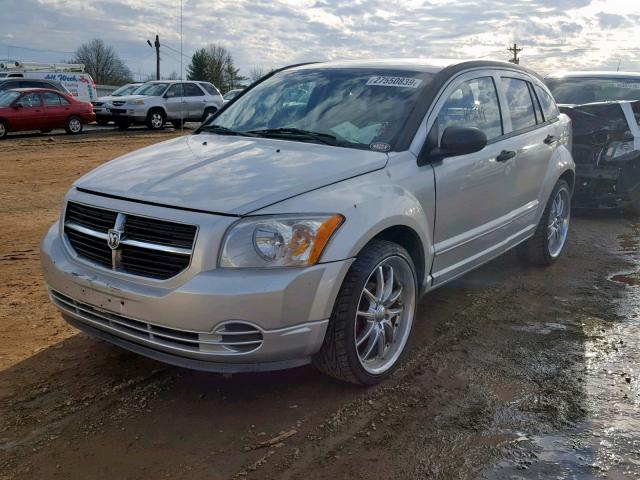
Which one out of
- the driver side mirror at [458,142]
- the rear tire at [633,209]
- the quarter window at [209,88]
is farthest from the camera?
the quarter window at [209,88]

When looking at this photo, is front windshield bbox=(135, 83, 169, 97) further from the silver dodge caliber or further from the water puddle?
the water puddle

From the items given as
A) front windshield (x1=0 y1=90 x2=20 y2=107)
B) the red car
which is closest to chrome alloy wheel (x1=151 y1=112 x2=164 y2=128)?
the red car

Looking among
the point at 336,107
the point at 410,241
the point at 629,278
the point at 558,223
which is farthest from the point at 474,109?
the point at 629,278

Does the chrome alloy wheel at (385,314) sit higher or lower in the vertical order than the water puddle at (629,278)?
higher

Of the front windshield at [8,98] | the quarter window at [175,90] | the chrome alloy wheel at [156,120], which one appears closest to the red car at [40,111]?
the front windshield at [8,98]

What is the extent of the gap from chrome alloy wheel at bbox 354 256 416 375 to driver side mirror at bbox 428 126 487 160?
31.2 inches

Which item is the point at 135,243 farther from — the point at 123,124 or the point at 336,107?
the point at 123,124

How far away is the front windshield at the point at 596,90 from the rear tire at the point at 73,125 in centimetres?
1521

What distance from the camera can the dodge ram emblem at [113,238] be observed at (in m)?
3.19

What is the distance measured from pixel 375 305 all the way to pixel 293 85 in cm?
196

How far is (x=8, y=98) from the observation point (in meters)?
18.2

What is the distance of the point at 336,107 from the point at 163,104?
61.4 feet

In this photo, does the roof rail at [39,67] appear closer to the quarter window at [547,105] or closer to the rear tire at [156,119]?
the rear tire at [156,119]

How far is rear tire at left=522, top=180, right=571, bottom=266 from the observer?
19.1 ft
